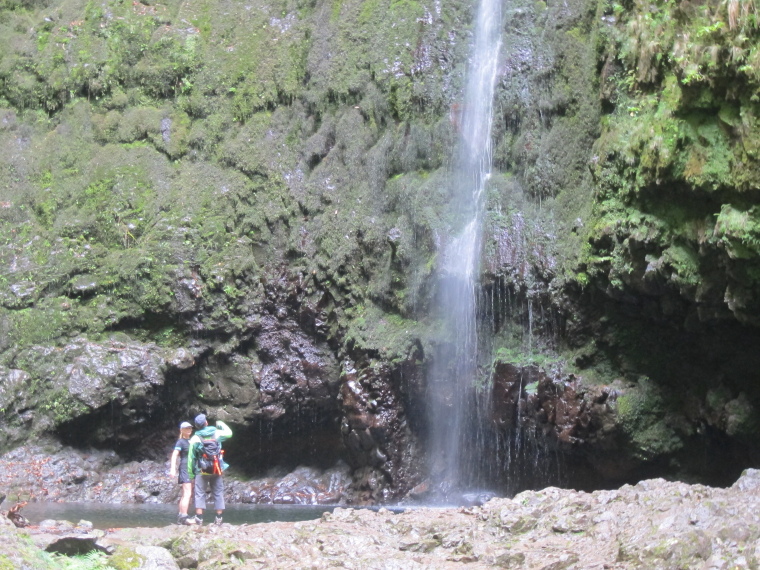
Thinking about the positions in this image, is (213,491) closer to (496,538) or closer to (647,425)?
(496,538)

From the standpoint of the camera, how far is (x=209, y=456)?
9008 mm

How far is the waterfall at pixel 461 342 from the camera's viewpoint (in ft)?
47.7

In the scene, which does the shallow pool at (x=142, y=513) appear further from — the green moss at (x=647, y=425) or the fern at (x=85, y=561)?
the green moss at (x=647, y=425)

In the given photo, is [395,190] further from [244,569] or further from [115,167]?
[244,569]

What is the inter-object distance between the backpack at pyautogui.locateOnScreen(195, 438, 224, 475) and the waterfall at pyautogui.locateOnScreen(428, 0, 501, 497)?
6.67 metres

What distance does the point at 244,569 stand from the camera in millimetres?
6555

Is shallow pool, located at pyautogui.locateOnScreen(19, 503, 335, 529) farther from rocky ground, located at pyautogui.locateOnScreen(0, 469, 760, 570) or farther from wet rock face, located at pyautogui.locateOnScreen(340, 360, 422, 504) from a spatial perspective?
rocky ground, located at pyautogui.locateOnScreen(0, 469, 760, 570)

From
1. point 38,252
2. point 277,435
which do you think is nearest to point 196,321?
point 277,435

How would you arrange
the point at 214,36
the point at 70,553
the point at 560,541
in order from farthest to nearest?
the point at 214,36, the point at 560,541, the point at 70,553

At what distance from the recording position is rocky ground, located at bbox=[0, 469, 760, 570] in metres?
5.62

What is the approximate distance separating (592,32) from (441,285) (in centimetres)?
624

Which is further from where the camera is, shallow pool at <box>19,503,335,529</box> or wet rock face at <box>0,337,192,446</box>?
wet rock face at <box>0,337,192,446</box>

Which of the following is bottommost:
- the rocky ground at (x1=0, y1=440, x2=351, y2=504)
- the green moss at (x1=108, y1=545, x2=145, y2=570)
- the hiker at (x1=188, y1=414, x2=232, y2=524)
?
the rocky ground at (x1=0, y1=440, x2=351, y2=504)

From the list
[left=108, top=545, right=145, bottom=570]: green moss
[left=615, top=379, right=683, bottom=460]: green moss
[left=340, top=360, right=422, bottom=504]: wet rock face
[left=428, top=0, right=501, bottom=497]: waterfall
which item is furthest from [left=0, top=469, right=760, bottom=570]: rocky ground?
[left=340, top=360, right=422, bottom=504]: wet rock face
